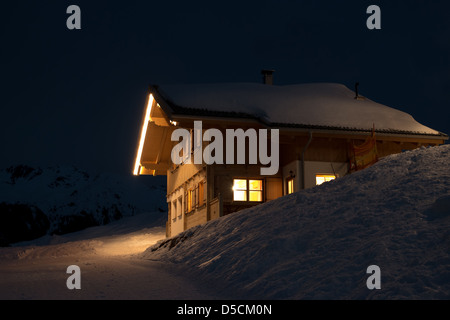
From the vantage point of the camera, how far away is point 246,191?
19656 millimetres

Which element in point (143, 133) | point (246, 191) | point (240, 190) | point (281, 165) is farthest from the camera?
point (143, 133)

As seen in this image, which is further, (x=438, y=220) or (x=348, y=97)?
(x=348, y=97)

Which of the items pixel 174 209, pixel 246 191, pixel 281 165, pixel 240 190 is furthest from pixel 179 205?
pixel 281 165

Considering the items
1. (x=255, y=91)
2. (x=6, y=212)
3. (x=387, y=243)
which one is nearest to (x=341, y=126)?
(x=255, y=91)

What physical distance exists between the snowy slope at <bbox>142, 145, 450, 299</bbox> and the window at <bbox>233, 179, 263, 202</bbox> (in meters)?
6.57

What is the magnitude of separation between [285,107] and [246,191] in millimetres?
3959

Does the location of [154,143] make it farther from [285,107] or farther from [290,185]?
[290,185]

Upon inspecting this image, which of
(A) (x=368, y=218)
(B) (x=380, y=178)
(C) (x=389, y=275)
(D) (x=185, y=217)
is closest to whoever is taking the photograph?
(C) (x=389, y=275)

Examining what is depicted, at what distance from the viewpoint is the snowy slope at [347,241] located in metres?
6.76

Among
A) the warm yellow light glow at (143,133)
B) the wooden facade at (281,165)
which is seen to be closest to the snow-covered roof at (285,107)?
the wooden facade at (281,165)

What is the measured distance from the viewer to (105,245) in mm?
28109

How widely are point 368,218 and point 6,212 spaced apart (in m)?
142

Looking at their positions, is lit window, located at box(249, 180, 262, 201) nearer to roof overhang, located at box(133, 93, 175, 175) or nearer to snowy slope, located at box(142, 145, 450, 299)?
roof overhang, located at box(133, 93, 175, 175)
